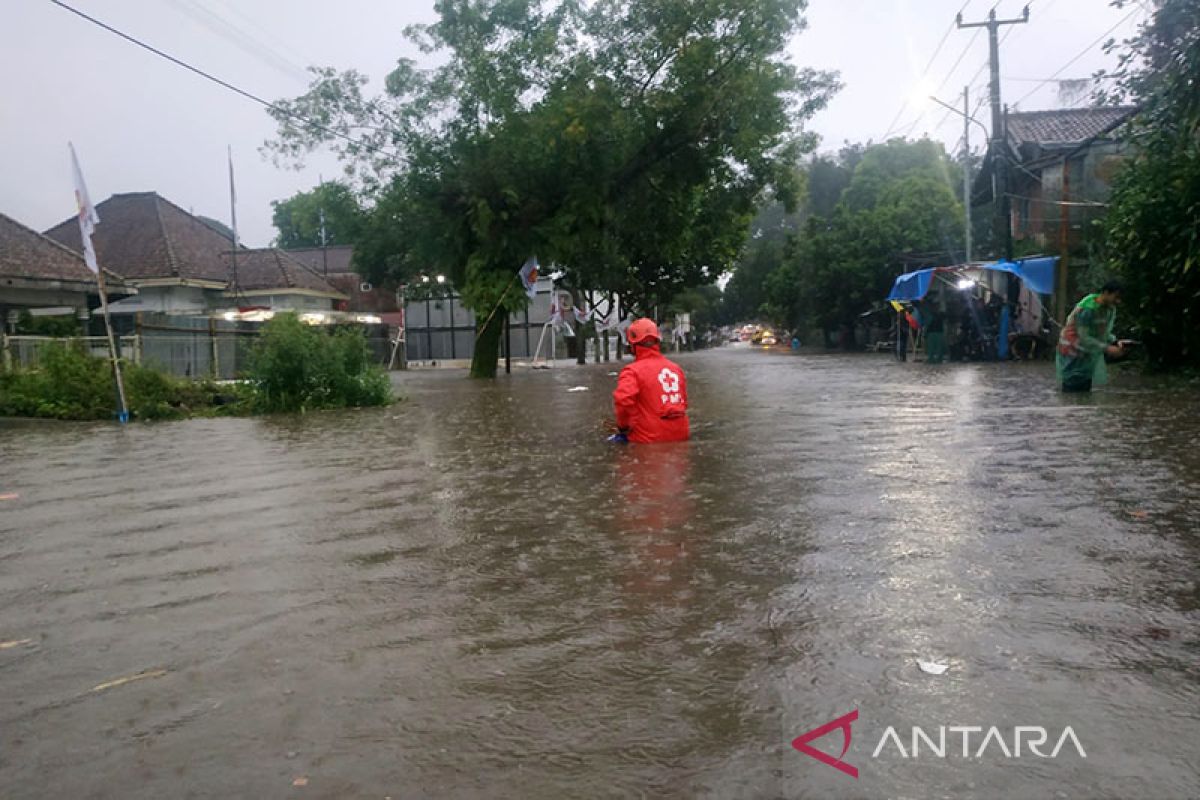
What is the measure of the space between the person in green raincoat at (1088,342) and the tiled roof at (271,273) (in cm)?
2992

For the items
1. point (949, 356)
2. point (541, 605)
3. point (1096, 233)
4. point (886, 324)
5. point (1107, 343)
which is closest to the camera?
point (541, 605)

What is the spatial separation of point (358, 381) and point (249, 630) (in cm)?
1257

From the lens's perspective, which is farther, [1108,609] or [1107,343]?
[1107,343]

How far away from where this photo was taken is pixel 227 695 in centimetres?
311

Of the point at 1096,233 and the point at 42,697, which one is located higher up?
the point at 1096,233

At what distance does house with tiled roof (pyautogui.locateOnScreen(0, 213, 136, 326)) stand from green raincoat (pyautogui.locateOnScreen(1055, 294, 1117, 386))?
17.8m

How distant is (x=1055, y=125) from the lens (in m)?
31.9

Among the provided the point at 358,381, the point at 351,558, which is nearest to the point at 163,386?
the point at 358,381

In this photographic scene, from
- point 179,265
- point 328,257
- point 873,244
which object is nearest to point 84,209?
point 179,265

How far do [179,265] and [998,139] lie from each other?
2560 centimetres

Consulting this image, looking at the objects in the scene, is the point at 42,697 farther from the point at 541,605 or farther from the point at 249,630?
the point at 541,605

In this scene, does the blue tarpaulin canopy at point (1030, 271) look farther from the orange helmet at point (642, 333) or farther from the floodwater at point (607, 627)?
the orange helmet at point (642, 333)

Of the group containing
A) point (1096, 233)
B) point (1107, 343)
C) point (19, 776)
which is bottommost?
point (19, 776)

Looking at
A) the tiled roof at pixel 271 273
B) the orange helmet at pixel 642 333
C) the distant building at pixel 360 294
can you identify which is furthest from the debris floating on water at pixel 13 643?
the distant building at pixel 360 294
